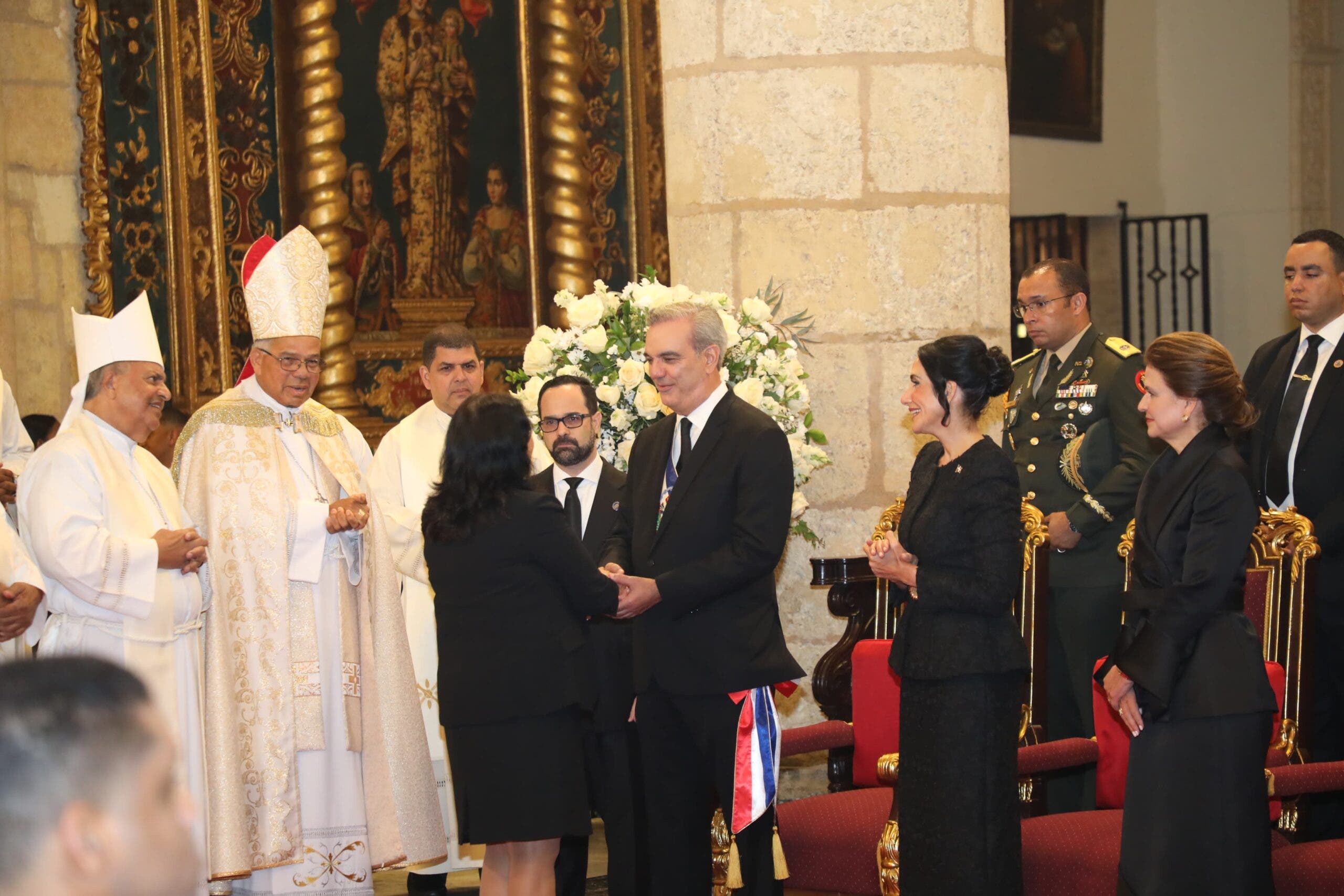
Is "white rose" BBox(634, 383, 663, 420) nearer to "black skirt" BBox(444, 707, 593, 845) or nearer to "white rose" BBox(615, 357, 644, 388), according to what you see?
"white rose" BBox(615, 357, 644, 388)

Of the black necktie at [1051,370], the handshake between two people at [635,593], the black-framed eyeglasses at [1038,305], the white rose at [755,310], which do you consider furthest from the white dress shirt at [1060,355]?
the handshake between two people at [635,593]

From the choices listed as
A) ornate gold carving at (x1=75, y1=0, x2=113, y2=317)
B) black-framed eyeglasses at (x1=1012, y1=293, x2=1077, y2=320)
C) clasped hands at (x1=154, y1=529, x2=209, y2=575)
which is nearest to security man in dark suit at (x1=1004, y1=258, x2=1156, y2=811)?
black-framed eyeglasses at (x1=1012, y1=293, x2=1077, y2=320)

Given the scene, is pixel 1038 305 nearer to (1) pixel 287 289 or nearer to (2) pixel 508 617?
(2) pixel 508 617

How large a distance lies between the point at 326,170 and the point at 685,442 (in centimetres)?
422

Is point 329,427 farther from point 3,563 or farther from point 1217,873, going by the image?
point 1217,873

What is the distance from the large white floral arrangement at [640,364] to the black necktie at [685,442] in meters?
0.73

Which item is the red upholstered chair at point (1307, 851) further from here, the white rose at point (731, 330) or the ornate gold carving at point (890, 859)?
the white rose at point (731, 330)

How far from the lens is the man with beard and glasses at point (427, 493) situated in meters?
5.21

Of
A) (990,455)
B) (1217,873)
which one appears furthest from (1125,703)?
(990,455)

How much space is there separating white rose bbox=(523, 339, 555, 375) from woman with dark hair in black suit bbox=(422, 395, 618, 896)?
1.14 metres

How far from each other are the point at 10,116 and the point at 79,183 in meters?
0.39

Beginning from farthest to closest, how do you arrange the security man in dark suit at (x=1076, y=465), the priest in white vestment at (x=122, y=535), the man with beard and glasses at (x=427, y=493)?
the man with beard and glasses at (x=427, y=493) → the security man in dark suit at (x=1076, y=465) → the priest in white vestment at (x=122, y=535)

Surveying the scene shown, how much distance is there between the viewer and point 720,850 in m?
4.02

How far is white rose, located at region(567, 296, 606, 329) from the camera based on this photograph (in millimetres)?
4859
